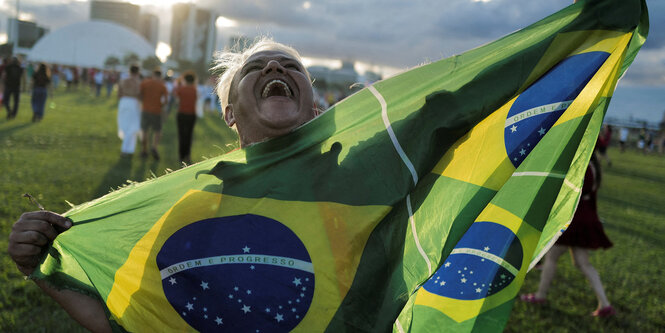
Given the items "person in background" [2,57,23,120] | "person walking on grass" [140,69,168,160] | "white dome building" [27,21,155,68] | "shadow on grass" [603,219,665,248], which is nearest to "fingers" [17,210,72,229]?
"person walking on grass" [140,69,168,160]

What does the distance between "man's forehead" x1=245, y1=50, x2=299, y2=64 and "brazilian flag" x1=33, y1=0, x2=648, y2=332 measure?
46cm

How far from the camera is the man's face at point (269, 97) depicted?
2309 millimetres

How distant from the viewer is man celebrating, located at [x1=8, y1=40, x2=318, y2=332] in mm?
2031

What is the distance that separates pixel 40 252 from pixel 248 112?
1048 mm

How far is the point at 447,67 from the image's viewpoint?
2199mm

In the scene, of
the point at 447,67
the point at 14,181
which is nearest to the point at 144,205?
the point at 447,67

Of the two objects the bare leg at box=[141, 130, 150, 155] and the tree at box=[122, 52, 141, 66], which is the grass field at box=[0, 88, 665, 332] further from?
the tree at box=[122, 52, 141, 66]

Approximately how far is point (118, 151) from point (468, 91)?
11.3m

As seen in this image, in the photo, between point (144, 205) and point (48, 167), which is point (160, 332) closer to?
point (144, 205)

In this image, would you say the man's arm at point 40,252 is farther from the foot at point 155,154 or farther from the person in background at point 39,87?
the person in background at point 39,87

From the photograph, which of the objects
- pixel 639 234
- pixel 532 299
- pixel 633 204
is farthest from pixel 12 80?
pixel 633 204

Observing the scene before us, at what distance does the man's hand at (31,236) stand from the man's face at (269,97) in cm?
89

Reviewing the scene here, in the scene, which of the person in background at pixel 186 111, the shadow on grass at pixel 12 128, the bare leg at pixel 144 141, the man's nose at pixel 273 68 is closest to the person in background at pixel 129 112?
the bare leg at pixel 144 141

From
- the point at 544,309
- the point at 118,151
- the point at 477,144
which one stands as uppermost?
the point at 477,144
